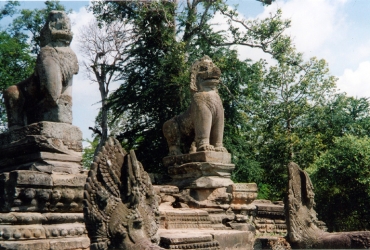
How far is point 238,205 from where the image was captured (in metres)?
7.61

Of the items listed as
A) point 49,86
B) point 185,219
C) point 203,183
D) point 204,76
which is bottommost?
point 185,219

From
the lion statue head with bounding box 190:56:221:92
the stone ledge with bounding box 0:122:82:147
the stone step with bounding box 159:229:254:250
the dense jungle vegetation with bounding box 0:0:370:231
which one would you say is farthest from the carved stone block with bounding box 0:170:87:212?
the dense jungle vegetation with bounding box 0:0:370:231

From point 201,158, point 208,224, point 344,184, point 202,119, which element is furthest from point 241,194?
point 344,184

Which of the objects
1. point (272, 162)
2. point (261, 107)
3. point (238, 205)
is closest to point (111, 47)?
point (261, 107)

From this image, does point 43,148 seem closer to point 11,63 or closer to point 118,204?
point 118,204

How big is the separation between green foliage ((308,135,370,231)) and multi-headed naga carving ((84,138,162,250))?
11.3m

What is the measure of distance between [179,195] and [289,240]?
165 centimetres

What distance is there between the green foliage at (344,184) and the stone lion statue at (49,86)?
1027 centimetres

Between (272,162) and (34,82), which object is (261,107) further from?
(34,82)

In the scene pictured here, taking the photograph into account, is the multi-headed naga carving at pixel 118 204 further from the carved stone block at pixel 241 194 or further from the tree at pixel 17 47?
the tree at pixel 17 47

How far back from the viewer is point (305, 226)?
6.39 metres

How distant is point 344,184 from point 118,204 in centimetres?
1217

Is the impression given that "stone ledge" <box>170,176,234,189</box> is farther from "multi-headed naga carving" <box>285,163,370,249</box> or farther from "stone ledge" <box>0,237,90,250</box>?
"stone ledge" <box>0,237,90,250</box>

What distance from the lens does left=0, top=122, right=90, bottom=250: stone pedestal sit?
4836 millimetres
